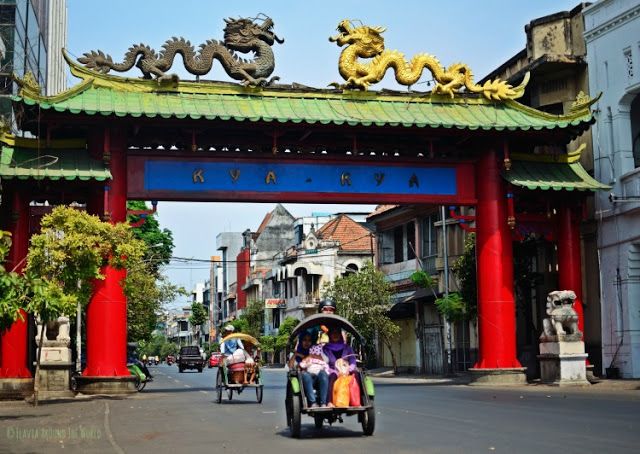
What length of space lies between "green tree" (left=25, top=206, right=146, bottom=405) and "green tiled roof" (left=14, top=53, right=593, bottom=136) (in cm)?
404

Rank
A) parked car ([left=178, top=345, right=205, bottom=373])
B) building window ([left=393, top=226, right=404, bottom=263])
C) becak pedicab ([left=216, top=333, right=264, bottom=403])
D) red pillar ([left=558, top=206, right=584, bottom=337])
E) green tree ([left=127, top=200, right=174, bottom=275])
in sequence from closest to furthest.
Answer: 1. becak pedicab ([left=216, top=333, right=264, bottom=403])
2. red pillar ([left=558, top=206, right=584, bottom=337])
3. building window ([left=393, top=226, right=404, bottom=263])
4. green tree ([left=127, top=200, right=174, bottom=275])
5. parked car ([left=178, top=345, right=205, bottom=373])

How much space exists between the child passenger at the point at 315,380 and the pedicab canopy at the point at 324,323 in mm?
570

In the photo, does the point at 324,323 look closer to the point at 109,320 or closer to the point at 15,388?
the point at 109,320

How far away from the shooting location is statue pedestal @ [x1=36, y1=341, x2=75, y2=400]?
88.2 feet

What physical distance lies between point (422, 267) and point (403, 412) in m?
33.4

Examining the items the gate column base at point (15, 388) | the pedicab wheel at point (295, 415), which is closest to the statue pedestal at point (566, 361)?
the gate column base at point (15, 388)

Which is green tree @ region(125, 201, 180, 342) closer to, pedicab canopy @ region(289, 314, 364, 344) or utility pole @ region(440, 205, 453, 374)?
utility pole @ region(440, 205, 453, 374)

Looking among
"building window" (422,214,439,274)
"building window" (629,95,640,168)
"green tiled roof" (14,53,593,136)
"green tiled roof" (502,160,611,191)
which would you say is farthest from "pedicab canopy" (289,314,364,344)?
"building window" (422,214,439,274)

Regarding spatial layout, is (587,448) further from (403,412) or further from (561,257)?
(561,257)

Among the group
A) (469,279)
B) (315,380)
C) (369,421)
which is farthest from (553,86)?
(369,421)

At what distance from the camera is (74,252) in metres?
22.9

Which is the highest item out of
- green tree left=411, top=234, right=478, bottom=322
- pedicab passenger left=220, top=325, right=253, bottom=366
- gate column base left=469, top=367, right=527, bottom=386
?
green tree left=411, top=234, right=478, bottom=322

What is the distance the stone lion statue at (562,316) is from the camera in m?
28.7

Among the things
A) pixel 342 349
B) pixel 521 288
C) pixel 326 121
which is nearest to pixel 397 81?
pixel 326 121
